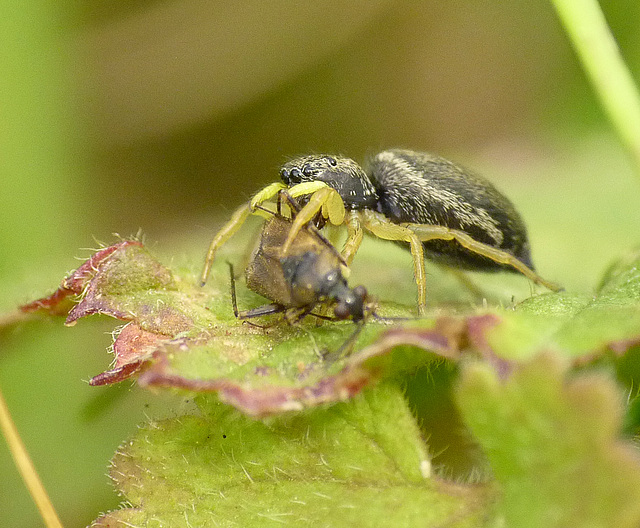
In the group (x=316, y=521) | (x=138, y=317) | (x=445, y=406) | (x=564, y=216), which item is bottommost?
(x=564, y=216)

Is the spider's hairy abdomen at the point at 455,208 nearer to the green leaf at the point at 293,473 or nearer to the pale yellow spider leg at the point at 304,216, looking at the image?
the pale yellow spider leg at the point at 304,216

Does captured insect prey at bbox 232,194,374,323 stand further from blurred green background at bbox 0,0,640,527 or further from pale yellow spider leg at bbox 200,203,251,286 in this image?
blurred green background at bbox 0,0,640,527

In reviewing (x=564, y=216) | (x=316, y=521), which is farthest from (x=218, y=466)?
(x=564, y=216)

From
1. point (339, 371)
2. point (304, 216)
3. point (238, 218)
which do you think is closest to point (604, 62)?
point (304, 216)

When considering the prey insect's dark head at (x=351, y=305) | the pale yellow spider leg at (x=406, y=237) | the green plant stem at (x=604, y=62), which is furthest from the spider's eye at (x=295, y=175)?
the green plant stem at (x=604, y=62)

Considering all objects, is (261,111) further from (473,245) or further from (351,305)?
(351,305)

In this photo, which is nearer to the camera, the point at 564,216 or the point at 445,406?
the point at 445,406

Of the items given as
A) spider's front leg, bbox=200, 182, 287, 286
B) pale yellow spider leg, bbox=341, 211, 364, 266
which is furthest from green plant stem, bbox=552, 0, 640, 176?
spider's front leg, bbox=200, 182, 287, 286

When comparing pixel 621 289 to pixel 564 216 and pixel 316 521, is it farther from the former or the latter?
pixel 564 216
